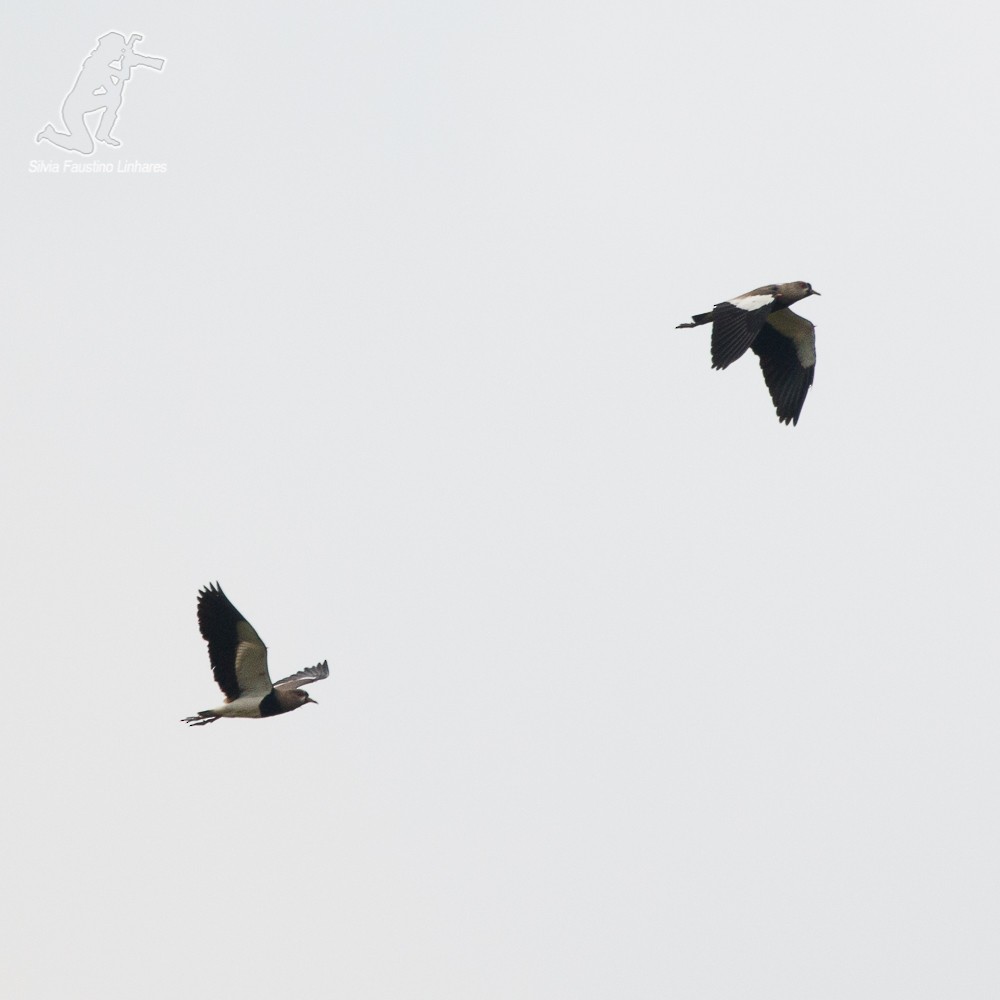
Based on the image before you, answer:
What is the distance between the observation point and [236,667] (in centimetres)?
2019

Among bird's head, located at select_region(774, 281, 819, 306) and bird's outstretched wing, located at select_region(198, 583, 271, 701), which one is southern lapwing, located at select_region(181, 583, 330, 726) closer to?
bird's outstretched wing, located at select_region(198, 583, 271, 701)

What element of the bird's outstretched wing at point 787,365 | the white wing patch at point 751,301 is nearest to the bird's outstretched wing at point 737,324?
the white wing patch at point 751,301

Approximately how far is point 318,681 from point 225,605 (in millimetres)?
4442

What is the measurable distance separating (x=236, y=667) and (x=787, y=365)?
906 cm

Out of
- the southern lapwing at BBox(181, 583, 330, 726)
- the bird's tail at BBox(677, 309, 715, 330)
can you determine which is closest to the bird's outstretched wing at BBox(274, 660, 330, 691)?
the southern lapwing at BBox(181, 583, 330, 726)

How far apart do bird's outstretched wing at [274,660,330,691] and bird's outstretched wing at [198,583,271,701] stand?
292 centimetres

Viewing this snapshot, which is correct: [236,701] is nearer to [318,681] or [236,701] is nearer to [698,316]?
[318,681]

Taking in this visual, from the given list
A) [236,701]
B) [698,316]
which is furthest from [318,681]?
[698,316]

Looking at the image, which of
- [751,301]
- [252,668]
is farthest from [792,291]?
[252,668]

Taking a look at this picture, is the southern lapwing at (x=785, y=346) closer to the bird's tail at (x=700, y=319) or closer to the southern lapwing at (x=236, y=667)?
the bird's tail at (x=700, y=319)

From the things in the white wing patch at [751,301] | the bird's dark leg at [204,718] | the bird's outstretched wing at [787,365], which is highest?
the white wing patch at [751,301]

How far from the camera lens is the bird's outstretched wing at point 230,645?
65.3 ft

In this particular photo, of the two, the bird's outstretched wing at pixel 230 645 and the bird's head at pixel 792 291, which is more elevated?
the bird's head at pixel 792 291

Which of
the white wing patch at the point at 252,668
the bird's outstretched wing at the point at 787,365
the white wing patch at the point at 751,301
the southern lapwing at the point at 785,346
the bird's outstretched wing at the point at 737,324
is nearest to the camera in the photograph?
the bird's outstretched wing at the point at 737,324
